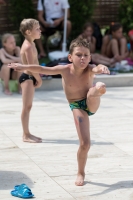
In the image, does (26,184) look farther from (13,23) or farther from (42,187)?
(13,23)

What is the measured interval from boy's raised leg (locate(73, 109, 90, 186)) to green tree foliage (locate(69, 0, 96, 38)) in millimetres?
9015

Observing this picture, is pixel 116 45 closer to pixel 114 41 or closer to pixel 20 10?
pixel 114 41

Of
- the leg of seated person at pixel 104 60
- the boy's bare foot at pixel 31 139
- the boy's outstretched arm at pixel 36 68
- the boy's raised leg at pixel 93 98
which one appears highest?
the boy's outstretched arm at pixel 36 68

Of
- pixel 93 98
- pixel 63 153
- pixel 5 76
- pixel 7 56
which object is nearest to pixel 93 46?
pixel 7 56

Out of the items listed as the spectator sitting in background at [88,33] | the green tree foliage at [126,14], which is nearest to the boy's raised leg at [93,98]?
the spectator sitting in background at [88,33]

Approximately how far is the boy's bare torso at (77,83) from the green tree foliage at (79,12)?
8.81 metres

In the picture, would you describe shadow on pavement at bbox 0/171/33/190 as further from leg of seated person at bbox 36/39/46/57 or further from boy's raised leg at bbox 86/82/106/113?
leg of seated person at bbox 36/39/46/57

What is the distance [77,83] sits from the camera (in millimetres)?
5293

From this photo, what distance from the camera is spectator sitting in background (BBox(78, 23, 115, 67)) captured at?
39.1 ft

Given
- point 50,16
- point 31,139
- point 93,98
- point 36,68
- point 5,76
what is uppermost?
point 36,68

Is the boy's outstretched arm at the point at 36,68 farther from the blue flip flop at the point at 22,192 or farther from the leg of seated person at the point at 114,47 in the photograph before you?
the leg of seated person at the point at 114,47

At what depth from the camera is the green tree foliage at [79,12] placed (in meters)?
13.9

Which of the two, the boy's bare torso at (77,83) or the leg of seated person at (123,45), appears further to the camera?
the leg of seated person at (123,45)

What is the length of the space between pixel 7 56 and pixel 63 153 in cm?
441
